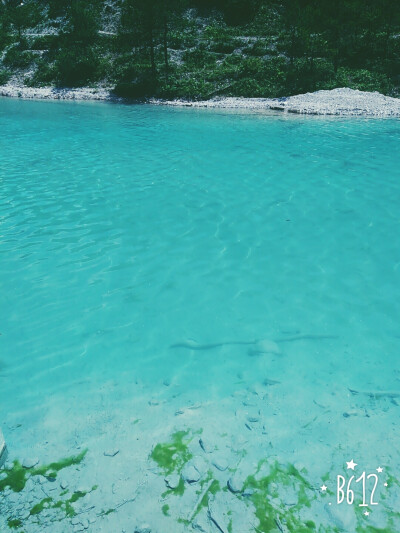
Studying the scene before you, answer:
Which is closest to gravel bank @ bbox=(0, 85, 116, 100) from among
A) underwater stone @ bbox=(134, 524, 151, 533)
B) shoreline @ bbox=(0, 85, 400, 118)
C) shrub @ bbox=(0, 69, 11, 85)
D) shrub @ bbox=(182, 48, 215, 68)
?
shoreline @ bbox=(0, 85, 400, 118)

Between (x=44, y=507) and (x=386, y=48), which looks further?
(x=386, y=48)

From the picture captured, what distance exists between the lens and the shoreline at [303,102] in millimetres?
27922

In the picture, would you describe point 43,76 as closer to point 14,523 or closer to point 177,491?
point 14,523

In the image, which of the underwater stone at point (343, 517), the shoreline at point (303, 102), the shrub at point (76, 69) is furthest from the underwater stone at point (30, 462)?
the shrub at point (76, 69)

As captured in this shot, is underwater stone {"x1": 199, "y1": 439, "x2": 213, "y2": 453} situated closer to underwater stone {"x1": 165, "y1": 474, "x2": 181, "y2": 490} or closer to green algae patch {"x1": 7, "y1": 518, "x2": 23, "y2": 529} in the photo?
underwater stone {"x1": 165, "y1": 474, "x2": 181, "y2": 490}

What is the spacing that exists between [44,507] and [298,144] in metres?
18.4

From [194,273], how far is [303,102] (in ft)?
90.1

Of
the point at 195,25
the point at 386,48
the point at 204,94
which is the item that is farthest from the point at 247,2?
the point at 204,94

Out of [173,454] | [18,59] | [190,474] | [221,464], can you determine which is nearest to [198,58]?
[18,59]

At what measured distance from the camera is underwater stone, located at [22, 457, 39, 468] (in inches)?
166

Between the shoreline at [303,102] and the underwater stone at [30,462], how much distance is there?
28.7 meters

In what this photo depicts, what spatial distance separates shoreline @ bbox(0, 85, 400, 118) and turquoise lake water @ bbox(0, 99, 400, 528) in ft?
43.2

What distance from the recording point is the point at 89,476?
4.12 metres

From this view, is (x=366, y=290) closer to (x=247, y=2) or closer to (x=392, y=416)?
(x=392, y=416)
